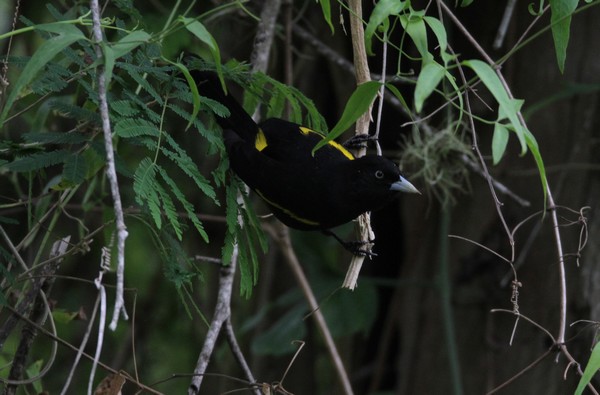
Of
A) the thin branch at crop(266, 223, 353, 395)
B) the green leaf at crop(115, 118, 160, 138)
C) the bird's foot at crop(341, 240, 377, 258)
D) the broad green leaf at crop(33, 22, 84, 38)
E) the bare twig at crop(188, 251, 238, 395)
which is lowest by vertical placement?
the thin branch at crop(266, 223, 353, 395)

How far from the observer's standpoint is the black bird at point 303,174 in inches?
109

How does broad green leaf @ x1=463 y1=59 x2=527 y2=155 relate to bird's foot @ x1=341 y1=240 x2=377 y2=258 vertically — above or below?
above

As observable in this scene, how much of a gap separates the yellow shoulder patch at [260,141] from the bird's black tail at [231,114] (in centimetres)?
2

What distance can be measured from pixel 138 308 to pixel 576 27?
10.8 feet

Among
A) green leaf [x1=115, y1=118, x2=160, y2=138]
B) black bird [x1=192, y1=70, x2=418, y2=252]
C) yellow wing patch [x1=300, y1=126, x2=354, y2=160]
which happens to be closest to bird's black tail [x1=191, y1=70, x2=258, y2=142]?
black bird [x1=192, y1=70, x2=418, y2=252]

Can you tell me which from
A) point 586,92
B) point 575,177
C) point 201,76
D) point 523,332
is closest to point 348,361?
point 523,332

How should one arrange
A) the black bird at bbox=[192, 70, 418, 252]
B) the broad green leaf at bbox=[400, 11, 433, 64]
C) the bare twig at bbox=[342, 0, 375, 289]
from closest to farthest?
the broad green leaf at bbox=[400, 11, 433, 64] < the bare twig at bbox=[342, 0, 375, 289] < the black bird at bbox=[192, 70, 418, 252]

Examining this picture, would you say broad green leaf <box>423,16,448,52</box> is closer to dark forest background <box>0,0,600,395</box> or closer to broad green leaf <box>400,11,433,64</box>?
broad green leaf <box>400,11,433,64</box>

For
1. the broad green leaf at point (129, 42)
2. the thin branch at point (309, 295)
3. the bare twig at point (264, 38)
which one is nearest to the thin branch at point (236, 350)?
the thin branch at point (309, 295)

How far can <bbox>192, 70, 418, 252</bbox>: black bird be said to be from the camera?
2770mm

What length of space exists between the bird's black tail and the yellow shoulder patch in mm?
24

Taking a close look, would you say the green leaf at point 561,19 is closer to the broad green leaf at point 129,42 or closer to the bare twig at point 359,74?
the bare twig at point 359,74

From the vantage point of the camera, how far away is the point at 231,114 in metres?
2.81

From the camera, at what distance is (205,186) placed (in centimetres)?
212
